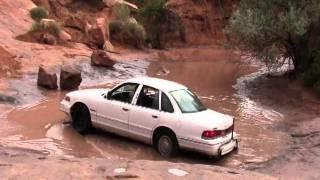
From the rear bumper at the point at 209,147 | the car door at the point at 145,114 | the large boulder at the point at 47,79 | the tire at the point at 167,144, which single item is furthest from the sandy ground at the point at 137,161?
the car door at the point at 145,114

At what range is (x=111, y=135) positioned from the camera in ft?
43.8

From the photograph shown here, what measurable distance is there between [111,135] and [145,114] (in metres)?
1.52

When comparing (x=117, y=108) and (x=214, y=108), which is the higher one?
(x=117, y=108)

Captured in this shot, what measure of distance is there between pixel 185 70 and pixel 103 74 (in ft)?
18.0

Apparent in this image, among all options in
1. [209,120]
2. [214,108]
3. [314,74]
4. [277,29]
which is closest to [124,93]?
[209,120]

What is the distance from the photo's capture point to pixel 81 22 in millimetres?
30062

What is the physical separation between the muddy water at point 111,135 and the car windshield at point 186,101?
3.36ft

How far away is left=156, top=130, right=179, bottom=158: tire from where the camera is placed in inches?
465

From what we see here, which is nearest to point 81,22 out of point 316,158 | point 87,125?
point 87,125

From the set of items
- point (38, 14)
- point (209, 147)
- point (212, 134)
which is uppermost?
point (38, 14)

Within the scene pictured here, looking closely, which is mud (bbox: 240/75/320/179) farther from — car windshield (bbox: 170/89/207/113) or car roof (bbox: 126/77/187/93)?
car roof (bbox: 126/77/187/93)

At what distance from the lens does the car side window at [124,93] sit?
498 inches

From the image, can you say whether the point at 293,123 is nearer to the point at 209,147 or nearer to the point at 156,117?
the point at 209,147

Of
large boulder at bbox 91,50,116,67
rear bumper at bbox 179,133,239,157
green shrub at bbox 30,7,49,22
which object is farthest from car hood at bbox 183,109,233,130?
green shrub at bbox 30,7,49,22
